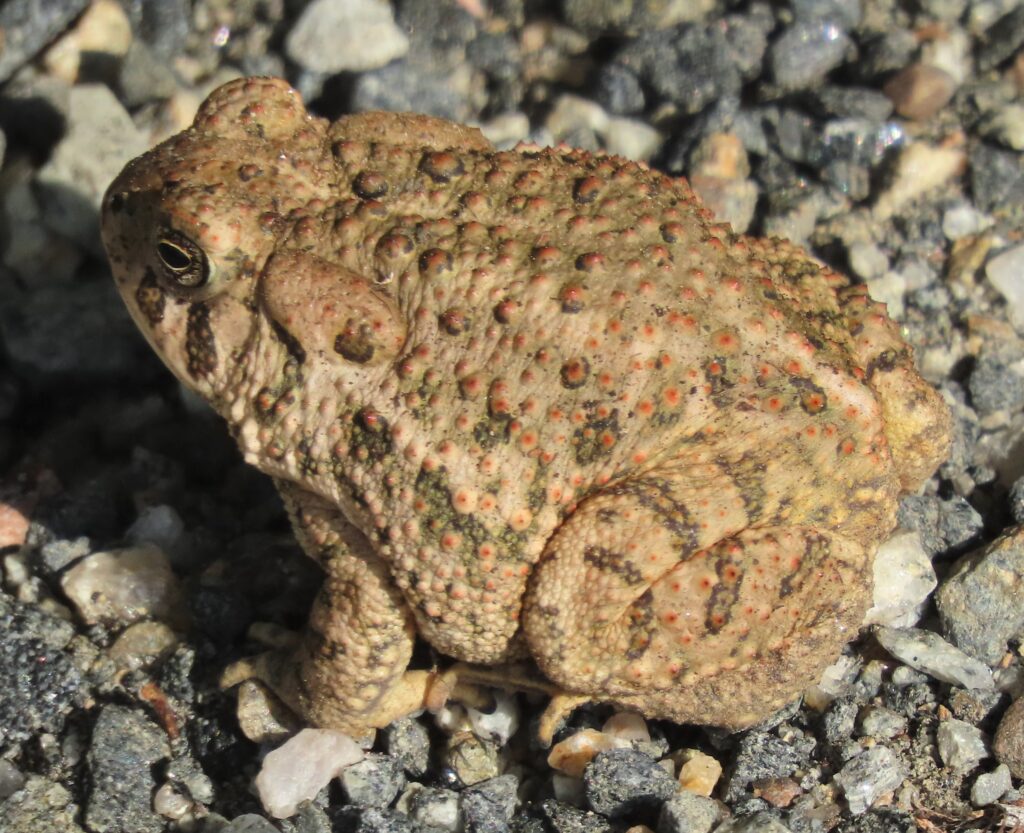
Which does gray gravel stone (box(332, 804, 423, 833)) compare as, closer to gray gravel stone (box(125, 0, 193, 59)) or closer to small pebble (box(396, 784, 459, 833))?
small pebble (box(396, 784, 459, 833))

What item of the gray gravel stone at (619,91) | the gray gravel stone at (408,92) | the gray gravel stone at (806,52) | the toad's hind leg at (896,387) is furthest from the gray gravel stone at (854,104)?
the toad's hind leg at (896,387)

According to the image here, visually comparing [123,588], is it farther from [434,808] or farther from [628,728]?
[628,728]

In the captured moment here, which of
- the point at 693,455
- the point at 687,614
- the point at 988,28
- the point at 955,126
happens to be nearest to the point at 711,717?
the point at 687,614

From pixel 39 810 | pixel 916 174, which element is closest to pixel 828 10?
pixel 916 174

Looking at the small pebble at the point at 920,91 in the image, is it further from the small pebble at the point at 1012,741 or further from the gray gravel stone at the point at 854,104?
the small pebble at the point at 1012,741

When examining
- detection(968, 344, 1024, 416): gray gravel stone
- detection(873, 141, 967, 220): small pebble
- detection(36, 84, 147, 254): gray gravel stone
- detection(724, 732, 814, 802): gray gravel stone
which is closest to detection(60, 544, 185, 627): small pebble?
detection(36, 84, 147, 254): gray gravel stone

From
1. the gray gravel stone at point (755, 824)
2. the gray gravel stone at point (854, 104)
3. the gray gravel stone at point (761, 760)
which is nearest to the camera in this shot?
the gray gravel stone at point (755, 824)
